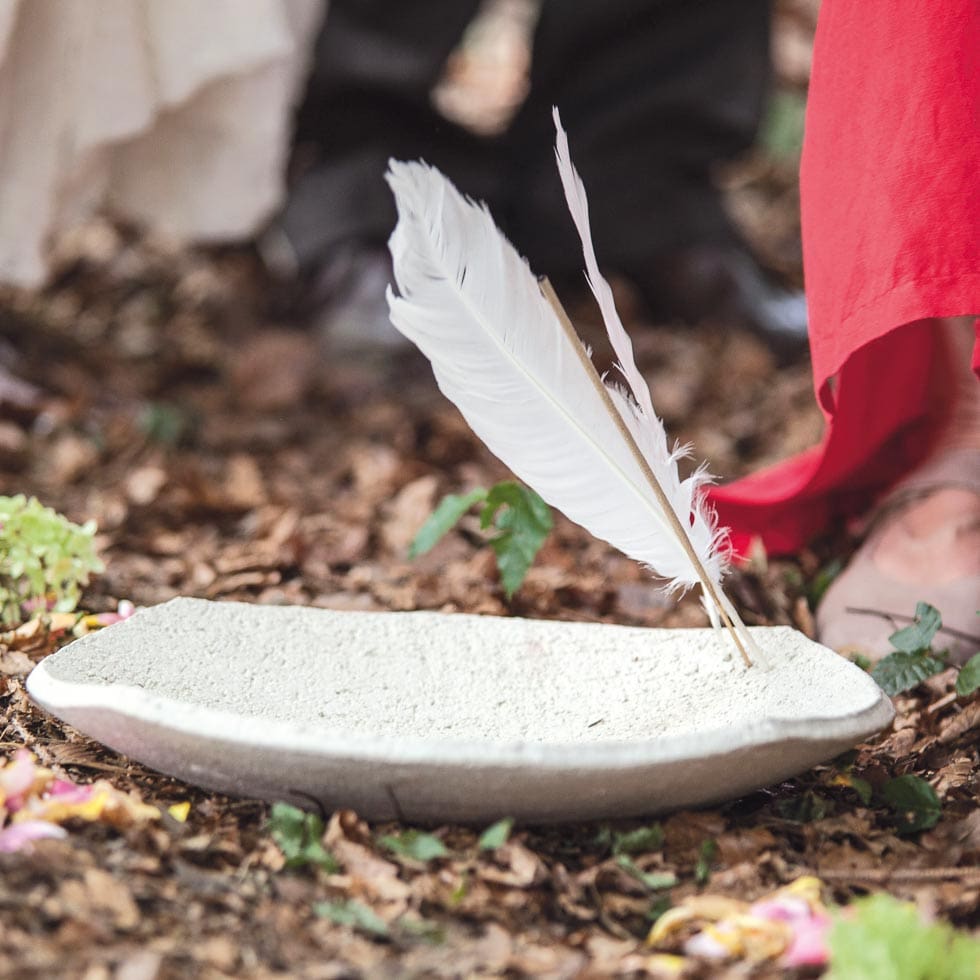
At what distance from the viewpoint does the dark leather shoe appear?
9.00 ft

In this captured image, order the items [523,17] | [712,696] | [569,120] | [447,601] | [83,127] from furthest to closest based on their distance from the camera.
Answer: [523,17], [569,120], [83,127], [447,601], [712,696]

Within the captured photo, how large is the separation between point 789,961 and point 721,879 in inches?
5.2

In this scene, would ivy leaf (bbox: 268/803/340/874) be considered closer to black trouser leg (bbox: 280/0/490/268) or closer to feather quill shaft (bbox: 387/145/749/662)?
feather quill shaft (bbox: 387/145/749/662)

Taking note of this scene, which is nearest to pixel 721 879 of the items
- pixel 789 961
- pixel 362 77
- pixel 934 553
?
pixel 789 961

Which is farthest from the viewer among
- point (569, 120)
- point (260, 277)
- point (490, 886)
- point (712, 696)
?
point (260, 277)

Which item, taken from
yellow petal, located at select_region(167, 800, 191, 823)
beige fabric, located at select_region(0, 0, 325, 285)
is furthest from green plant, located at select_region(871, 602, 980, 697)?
beige fabric, located at select_region(0, 0, 325, 285)

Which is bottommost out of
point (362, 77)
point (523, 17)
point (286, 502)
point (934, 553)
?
point (286, 502)

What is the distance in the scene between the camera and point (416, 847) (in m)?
0.91

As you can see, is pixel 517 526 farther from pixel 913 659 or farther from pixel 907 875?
pixel 907 875

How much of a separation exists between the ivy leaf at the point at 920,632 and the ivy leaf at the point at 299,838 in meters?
0.58

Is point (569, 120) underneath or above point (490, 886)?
above

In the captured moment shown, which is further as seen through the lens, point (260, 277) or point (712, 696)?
point (260, 277)

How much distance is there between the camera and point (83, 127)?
6.63 feet

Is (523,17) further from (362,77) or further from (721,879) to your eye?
(721,879)
